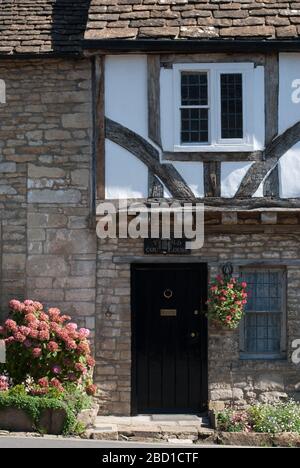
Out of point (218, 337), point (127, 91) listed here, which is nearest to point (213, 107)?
point (127, 91)

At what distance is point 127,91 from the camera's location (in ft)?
34.6

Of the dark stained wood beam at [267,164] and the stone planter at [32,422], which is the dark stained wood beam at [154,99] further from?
the stone planter at [32,422]

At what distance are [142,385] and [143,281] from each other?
155 centimetres

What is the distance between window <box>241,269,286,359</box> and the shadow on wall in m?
4.35

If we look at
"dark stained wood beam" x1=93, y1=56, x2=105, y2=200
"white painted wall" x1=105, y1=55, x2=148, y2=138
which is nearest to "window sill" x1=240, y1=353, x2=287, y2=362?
"dark stained wood beam" x1=93, y1=56, x2=105, y2=200

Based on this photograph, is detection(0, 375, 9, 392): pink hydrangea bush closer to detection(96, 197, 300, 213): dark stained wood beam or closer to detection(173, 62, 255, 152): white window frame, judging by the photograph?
detection(96, 197, 300, 213): dark stained wood beam

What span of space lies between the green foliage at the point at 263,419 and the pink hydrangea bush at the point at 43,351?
2106 millimetres

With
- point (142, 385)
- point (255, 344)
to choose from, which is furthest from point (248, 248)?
point (142, 385)

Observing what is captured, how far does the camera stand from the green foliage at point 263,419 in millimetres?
→ 9617

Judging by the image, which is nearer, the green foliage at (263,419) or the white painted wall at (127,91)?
the green foliage at (263,419)

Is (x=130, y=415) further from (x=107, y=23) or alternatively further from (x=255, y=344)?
(x=107, y=23)

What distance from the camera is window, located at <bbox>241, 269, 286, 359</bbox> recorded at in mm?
10805

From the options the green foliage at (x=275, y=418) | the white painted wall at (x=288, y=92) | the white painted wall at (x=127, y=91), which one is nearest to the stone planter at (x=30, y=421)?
the green foliage at (x=275, y=418)

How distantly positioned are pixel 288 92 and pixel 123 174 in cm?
269
